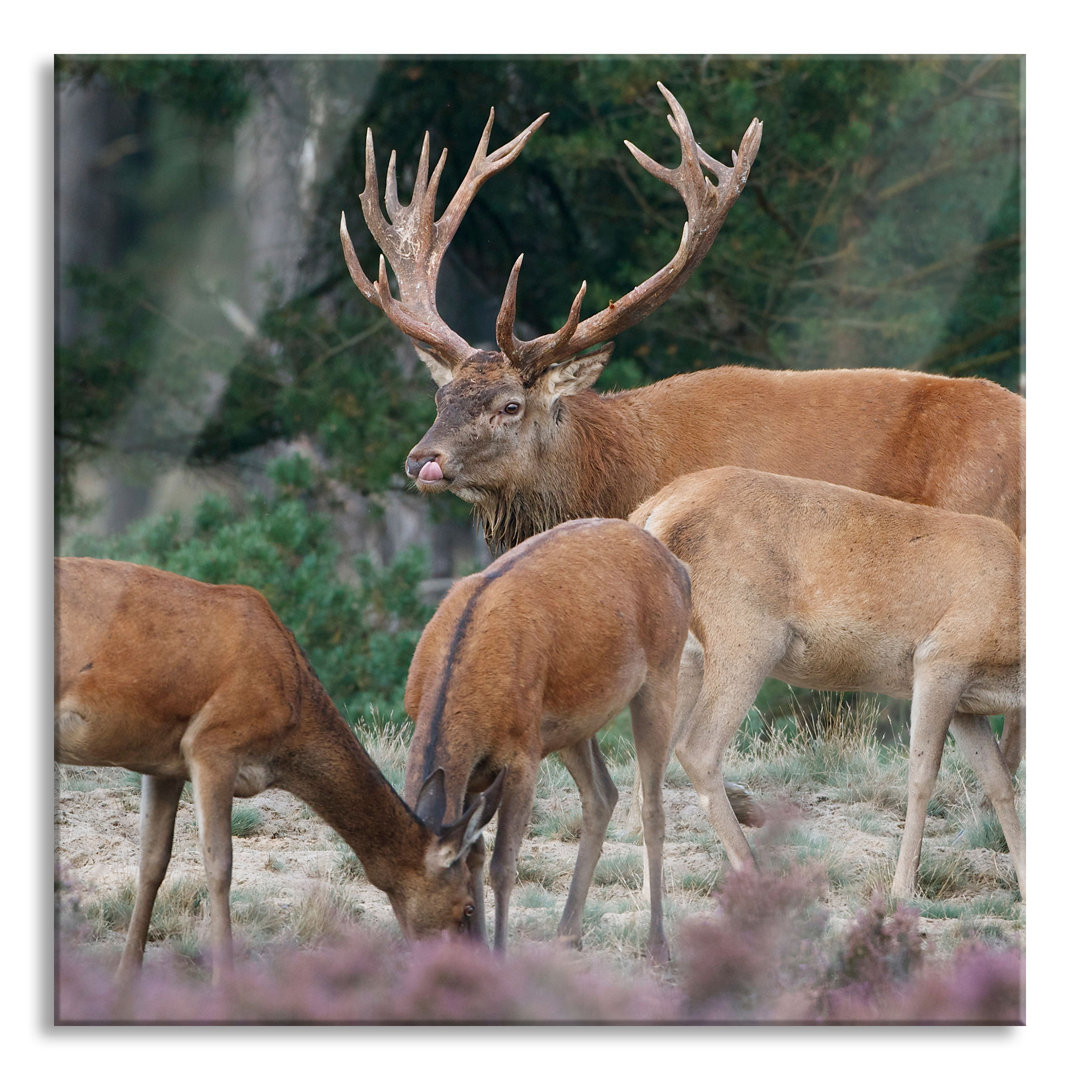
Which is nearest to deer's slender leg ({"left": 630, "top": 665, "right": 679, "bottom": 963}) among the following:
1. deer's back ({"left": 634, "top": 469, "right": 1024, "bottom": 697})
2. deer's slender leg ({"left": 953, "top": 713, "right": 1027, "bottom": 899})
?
deer's back ({"left": 634, "top": 469, "right": 1024, "bottom": 697})

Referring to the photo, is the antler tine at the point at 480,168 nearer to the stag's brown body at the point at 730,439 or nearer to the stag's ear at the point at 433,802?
the stag's brown body at the point at 730,439

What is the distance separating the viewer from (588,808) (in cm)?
441

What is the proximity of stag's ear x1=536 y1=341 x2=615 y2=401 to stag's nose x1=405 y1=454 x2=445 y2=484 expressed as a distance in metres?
0.56

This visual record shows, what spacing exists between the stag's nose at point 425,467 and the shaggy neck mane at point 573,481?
0.41m

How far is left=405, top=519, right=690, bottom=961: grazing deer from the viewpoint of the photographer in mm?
3828

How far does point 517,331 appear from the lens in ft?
21.7

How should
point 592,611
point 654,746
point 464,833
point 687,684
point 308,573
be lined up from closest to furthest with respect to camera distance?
point 464,833 < point 592,611 < point 654,746 < point 687,684 < point 308,573

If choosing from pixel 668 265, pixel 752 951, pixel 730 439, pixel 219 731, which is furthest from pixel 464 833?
pixel 730 439

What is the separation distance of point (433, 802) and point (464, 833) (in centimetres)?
11

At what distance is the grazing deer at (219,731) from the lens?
12.0 feet

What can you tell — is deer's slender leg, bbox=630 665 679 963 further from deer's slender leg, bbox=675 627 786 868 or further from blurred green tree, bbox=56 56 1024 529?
blurred green tree, bbox=56 56 1024 529

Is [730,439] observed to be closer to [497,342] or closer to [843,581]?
[497,342]

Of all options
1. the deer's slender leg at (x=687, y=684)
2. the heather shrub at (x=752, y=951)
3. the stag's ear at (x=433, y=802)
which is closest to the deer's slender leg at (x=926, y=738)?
the deer's slender leg at (x=687, y=684)
